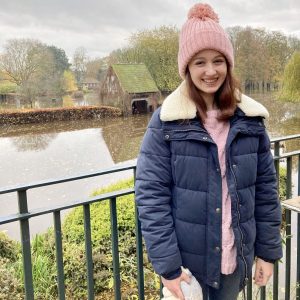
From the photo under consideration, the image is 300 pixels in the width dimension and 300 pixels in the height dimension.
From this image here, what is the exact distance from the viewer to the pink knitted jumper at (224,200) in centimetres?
162

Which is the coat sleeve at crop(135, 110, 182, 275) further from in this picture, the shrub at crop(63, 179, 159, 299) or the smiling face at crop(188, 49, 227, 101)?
the shrub at crop(63, 179, 159, 299)

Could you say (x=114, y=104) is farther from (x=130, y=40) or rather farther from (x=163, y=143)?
(x=163, y=143)

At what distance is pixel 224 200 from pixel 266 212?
278mm

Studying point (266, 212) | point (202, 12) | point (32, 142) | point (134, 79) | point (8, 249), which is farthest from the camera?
point (134, 79)

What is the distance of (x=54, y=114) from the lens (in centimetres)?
3141

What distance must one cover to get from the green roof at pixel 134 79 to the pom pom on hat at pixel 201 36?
33.8 m

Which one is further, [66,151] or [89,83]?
[89,83]

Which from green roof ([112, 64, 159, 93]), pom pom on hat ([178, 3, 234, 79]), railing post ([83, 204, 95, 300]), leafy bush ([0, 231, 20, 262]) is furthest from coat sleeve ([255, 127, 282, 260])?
green roof ([112, 64, 159, 93])

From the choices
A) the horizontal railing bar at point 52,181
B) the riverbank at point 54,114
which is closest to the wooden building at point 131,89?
the riverbank at point 54,114

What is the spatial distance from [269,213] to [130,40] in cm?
4657

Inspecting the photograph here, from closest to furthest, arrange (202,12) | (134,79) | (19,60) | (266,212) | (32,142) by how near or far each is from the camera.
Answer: (202,12), (266,212), (32,142), (134,79), (19,60)

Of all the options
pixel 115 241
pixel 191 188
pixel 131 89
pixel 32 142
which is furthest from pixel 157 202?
pixel 131 89

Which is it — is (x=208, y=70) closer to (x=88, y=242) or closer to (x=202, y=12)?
(x=202, y=12)

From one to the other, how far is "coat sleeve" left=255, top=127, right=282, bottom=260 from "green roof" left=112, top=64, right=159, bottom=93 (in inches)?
1331
